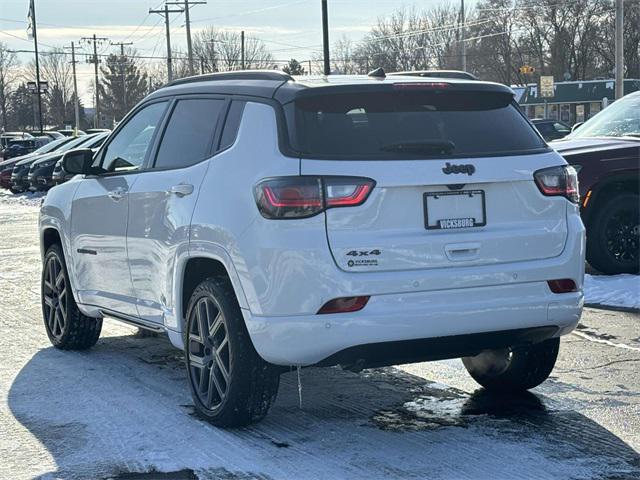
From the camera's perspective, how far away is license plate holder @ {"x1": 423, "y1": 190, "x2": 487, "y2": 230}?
15.4 ft

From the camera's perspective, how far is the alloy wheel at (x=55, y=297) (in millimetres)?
7316

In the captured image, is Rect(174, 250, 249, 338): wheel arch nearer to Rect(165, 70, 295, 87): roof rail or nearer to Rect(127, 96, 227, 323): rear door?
Rect(127, 96, 227, 323): rear door

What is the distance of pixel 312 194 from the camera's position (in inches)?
179

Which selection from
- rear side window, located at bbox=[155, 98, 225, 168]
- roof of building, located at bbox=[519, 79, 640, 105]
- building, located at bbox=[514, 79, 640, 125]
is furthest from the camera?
building, located at bbox=[514, 79, 640, 125]

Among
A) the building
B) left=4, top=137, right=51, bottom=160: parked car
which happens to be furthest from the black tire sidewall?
the building

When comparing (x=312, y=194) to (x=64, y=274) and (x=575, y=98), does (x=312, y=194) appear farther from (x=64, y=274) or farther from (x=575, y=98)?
(x=575, y=98)

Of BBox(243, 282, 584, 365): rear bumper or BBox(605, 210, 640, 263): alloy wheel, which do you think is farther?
BBox(605, 210, 640, 263): alloy wheel

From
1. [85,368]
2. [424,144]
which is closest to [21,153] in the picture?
[85,368]

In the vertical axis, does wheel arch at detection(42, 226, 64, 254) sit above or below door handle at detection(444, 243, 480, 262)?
below

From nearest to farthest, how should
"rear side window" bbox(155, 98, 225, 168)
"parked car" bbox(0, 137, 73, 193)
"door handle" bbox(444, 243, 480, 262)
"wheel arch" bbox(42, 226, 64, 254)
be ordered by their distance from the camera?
"door handle" bbox(444, 243, 480, 262), "rear side window" bbox(155, 98, 225, 168), "wheel arch" bbox(42, 226, 64, 254), "parked car" bbox(0, 137, 73, 193)

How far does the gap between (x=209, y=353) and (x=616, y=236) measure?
5725 millimetres

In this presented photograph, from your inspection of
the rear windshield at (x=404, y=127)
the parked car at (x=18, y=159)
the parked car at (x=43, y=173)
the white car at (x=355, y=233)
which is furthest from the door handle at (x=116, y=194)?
the parked car at (x=18, y=159)

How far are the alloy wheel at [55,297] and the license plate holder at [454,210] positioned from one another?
11.6ft

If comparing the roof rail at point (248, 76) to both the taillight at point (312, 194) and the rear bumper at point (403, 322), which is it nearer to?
the taillight at point (312, 194)
